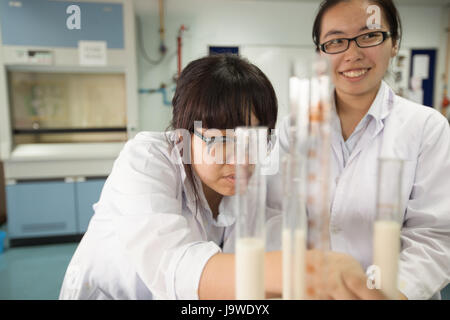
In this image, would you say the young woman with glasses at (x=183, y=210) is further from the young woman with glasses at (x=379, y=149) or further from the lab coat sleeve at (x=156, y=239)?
the young woman with glasses at (x=379, y=149)

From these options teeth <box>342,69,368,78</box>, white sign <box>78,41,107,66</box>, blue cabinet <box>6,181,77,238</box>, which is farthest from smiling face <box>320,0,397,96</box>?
blue cabinet <box>6,181,77,238</box>

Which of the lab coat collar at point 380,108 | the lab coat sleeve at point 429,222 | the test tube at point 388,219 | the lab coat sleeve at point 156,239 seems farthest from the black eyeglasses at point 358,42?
the lab coat sleeve at point 156,239

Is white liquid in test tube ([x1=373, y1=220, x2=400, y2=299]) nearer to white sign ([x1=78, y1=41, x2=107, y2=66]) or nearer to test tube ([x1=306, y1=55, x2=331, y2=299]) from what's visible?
test tube ([x1=306, y1=55, x2=331, y2=299])

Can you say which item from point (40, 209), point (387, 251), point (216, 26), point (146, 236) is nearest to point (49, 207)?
point (40, 209)

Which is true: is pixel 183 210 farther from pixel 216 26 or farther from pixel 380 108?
pixel 216 26

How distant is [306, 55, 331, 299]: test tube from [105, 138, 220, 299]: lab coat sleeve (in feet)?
0.61

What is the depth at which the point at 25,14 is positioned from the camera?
251 cm

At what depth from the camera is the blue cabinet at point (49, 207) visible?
2.71 metres

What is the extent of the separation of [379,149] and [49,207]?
9.03ft

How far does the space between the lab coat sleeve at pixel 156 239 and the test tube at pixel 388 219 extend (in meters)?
0.26

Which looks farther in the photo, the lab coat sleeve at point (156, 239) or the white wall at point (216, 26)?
the white wall at point (216, 26)

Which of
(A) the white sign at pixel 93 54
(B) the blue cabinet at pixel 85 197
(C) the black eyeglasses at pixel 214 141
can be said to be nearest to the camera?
(C) the black eyeglasses at pixel 214 141

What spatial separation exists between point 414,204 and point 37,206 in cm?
284

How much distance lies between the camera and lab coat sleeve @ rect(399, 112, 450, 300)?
0.63 metres
